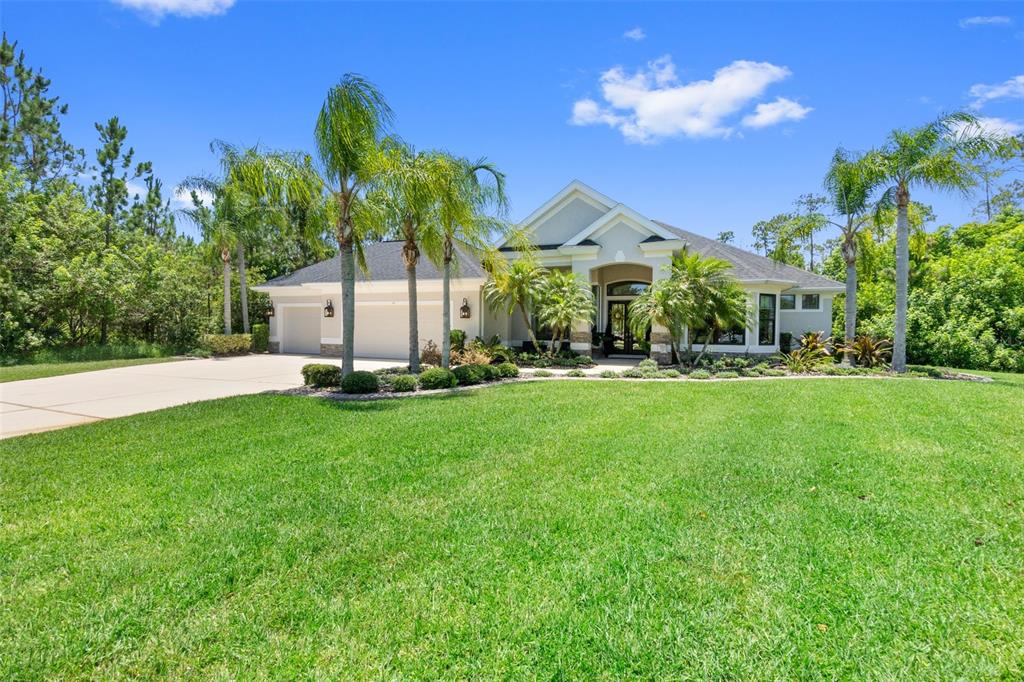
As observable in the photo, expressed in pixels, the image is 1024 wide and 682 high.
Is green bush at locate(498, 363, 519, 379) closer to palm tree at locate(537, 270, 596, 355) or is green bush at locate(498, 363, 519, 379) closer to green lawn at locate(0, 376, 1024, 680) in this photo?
palm tree at locate(537, 270, 596, 355)

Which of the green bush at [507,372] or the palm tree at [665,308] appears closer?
the green bush at [507,372]

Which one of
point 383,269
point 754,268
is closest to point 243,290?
point 383,269

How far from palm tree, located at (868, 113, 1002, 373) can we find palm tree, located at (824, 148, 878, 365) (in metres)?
0.46

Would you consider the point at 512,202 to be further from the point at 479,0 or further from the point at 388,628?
the point at 388,628

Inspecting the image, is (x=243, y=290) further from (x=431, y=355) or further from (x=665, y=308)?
(x=665, y=308)

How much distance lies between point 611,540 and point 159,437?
265 inches

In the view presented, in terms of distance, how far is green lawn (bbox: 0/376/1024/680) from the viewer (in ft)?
8.87

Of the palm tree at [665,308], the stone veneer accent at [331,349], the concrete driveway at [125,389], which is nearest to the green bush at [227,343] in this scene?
the concrete driveway at [125,389]

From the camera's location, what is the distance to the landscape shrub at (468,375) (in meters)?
13.1

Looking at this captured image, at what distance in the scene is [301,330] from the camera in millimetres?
24359

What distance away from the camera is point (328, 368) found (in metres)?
12.6

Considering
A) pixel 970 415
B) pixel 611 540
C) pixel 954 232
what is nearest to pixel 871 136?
pixel 970 415

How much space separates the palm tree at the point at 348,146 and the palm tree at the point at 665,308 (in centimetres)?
893

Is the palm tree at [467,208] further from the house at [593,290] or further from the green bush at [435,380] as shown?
the house at [593,290]
